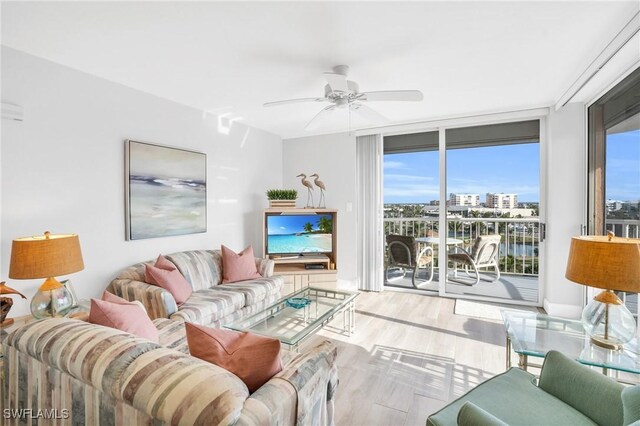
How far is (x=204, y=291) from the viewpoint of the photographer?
10.0 ft

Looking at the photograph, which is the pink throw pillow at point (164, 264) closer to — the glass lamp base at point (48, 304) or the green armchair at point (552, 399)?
the glass lamp base at point (48, 304)

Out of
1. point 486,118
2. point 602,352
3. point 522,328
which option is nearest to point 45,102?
point 522,328

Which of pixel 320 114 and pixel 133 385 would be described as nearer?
pixel 133 385

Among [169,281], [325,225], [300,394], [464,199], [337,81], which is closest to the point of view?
[300,394]

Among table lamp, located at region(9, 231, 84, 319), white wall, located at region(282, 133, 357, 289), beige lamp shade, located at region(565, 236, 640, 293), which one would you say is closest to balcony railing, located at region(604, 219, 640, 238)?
beige lamp shade, located at region(565, 236, 640, 293)

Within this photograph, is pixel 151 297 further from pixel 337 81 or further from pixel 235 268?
pixel 337 81

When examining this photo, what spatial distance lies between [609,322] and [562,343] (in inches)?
10.7

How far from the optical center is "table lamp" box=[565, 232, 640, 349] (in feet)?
4.73

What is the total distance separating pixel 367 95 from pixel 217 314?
7.38 ft

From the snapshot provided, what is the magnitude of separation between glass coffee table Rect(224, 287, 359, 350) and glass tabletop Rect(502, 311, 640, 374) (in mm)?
1292

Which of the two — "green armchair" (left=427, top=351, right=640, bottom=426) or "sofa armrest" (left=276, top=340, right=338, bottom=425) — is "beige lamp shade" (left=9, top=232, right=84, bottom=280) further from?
"green armchair" (left=427, top=351, right=640, bottom=426)

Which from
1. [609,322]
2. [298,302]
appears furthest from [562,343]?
[298,302]

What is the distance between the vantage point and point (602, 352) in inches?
65.5

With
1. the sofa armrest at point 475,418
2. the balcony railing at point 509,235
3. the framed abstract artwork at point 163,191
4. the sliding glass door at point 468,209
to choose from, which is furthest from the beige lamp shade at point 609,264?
the framed abstract artwork at point 163,191
